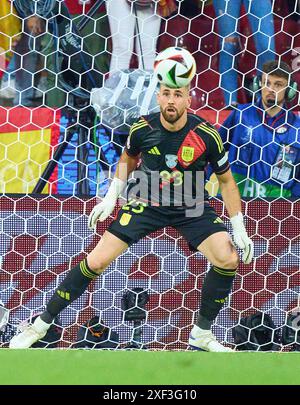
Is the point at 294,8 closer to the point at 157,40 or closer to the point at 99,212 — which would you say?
the point at 157,40

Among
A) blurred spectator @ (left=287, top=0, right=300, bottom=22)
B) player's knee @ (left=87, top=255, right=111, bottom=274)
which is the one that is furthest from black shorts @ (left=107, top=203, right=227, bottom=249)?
blurred spectator @ (left=287, top=0, right=300, bottom=22)

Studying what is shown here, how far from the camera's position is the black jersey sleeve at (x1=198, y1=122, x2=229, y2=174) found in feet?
12.7

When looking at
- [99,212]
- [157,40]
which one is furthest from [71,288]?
[157,40]

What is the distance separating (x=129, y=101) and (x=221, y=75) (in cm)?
41

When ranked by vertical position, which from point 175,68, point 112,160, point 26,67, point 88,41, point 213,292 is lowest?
point 112,160

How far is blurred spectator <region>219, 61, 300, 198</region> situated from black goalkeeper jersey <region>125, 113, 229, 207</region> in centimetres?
62

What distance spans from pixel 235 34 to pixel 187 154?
90 cm

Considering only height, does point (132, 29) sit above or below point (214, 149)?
below

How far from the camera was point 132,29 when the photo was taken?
4570 mm

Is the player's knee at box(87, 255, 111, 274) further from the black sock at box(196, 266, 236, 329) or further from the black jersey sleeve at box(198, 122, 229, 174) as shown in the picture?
the black jersey sleeve at box(198, 122, 229, 174)

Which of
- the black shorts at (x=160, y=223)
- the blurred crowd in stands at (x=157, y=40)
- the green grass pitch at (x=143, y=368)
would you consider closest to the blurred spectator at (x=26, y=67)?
the blurred crowd in stands at (x=157, y=40)

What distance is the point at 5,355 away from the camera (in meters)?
3.57

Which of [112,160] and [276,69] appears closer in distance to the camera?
[276,69]

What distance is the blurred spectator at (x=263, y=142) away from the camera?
14.8 ft
